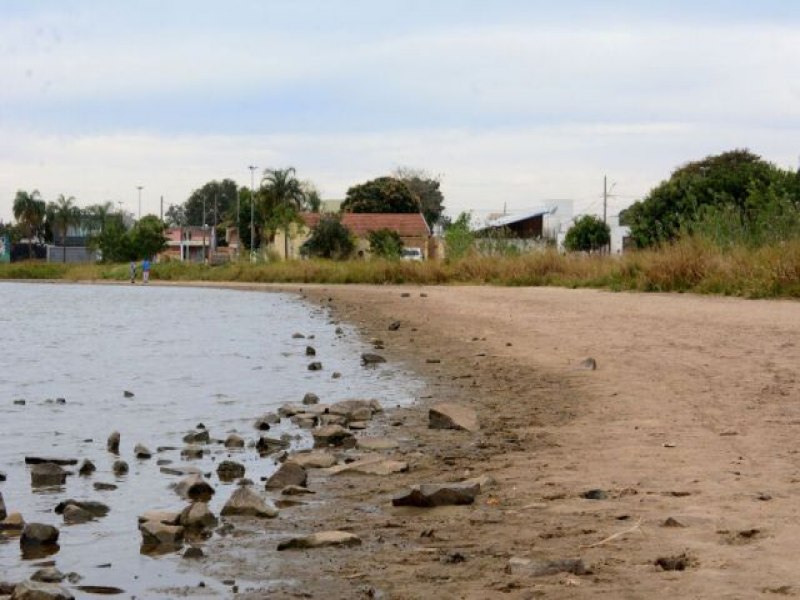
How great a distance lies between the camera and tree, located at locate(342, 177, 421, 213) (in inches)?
3935

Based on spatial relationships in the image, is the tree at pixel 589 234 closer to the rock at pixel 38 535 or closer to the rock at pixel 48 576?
the rock at pixel 38 535

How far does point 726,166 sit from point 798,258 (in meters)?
53.6

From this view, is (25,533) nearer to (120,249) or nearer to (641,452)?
(641,452)

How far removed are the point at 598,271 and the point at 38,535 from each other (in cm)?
3174

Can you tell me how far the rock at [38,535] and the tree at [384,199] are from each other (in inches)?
3690

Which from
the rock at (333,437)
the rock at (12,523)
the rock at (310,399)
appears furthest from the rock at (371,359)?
the rock at (12,523)

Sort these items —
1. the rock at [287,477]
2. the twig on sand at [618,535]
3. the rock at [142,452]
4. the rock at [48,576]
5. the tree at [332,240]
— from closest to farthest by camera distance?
the rock at [48,576] < the twig on sand at [618,535] < the rock at [287,477] < the rock at [142,452] < the tree at [332,240]

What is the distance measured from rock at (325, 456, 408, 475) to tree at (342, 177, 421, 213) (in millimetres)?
91738

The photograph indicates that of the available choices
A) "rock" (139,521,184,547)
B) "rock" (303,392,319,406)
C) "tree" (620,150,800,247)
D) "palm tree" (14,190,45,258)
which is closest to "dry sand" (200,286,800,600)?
"rock" (139,521,184,547)

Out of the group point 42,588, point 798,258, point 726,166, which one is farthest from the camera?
point 726,166

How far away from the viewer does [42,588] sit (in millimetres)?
4785

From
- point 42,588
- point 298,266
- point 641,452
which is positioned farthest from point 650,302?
Answer: point 298,266

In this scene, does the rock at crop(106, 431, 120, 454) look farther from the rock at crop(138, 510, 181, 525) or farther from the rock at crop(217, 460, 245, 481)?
the rock at crop(138, 510, 181, 525)

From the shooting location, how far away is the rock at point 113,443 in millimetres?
9312
